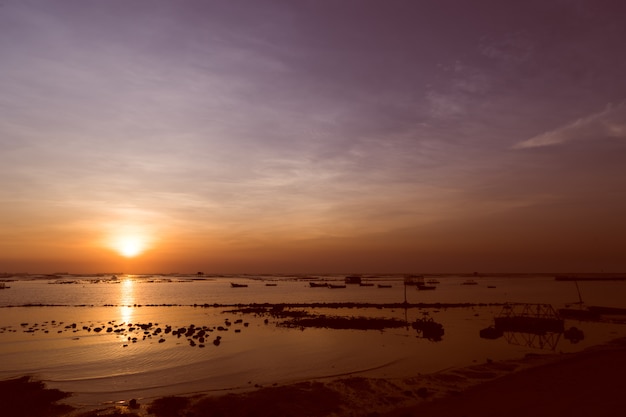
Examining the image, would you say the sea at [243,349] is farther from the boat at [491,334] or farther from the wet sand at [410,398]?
the wet sand at [410,398]

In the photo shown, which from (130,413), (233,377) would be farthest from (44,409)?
(233,377)

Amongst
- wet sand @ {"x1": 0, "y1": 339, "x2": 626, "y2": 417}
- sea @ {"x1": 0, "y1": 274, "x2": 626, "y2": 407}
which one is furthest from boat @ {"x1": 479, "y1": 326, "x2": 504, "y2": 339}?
wet sand @ {"x1": 0, "y1": 339, "x2": 626, "y2": 417}

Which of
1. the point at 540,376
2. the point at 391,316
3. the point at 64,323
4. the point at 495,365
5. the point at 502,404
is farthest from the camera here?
the point at 391,316

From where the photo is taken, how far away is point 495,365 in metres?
30.0

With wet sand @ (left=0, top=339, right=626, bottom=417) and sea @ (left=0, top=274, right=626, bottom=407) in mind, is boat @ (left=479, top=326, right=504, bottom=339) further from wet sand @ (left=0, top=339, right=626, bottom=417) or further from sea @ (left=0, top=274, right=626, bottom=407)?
wet sand @ (left=0, top=339, right=626, bottom=417)

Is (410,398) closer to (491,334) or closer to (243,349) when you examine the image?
(243,349)

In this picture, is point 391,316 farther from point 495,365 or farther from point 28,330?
point 28,330

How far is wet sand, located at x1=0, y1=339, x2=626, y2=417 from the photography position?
1973cm

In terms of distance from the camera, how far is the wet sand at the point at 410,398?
19734 mm

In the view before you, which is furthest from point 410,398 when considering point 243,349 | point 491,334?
point 491,334

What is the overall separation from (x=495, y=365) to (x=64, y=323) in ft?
168

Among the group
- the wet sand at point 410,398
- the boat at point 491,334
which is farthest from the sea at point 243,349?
the wet sand at point 410,398

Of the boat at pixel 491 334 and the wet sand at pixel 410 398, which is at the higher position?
the wet sand at pixel 410 398

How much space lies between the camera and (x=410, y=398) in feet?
73.5
